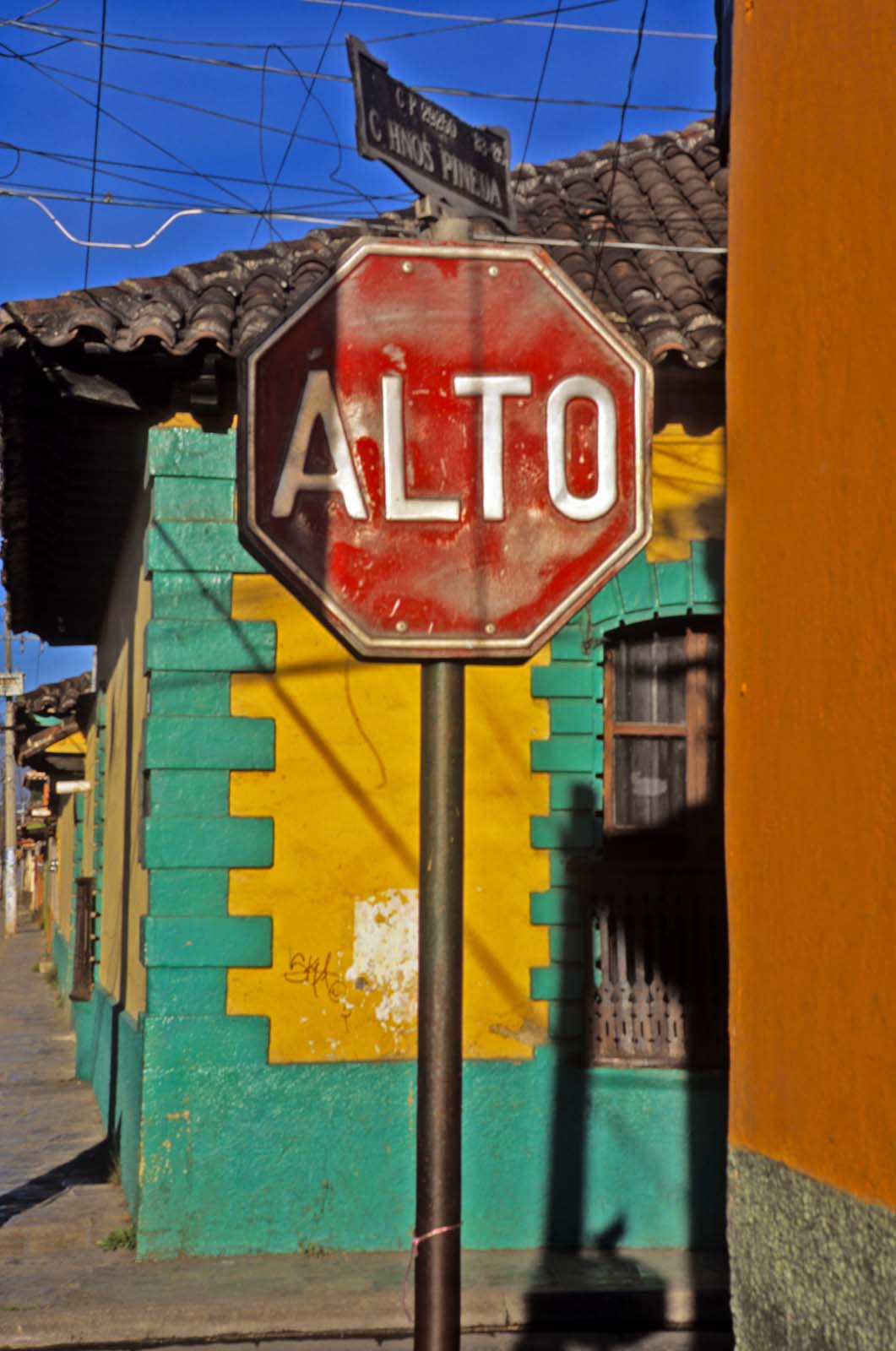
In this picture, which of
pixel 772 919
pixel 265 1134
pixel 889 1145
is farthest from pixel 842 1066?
pixel 265 1134

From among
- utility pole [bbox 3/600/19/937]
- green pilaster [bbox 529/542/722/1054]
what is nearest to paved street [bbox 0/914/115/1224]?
green pilaster [bbox 529/542/722/1054]

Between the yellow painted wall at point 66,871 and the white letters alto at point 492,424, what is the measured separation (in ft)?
66.5

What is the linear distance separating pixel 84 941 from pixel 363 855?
283 inches

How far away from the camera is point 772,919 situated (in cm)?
315

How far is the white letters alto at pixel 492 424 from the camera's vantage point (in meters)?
2.59

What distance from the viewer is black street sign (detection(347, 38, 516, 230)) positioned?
338 cm

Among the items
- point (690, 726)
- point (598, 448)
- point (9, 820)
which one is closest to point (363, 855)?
point (690, 726)

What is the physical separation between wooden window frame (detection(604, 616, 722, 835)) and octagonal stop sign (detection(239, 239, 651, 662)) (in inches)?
259

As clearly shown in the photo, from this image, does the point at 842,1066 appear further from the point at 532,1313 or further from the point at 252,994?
the point at 252,994

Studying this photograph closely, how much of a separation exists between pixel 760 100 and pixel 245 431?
161cm

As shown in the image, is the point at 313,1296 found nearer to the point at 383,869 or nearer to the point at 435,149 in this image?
the point at 383,869

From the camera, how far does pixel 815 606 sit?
9.97 ft

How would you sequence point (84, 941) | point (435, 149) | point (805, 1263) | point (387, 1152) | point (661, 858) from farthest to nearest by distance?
point (84, 941)
point (661, 858)
point (387, 1152)
point (435, 149)
point (805, 1263)

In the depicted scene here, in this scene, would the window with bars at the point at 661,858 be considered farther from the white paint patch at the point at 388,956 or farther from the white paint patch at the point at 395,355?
the white paint patch at the point at 395,355
